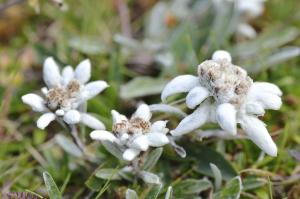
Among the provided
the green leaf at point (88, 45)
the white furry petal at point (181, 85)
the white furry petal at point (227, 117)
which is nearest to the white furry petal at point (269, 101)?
the white furry petal at point (227, 117)

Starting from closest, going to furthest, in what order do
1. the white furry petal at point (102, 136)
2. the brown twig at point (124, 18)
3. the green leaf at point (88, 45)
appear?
the white furry petal at point (102, 136)
the green leaf at point (88, 45)
the brown twig at point (124, 18)

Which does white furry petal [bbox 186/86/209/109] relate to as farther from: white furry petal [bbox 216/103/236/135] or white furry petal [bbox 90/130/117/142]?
white furry petal [bbox 90/130/117/142]

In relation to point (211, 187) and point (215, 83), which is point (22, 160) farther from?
point (215, 83)

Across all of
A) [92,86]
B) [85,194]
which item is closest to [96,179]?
[85,194]

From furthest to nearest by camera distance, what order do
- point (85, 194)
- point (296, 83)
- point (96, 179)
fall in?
point (296, 83), point (85, 194), point (96, 179)

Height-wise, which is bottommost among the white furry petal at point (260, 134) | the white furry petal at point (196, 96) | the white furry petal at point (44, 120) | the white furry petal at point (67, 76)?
the white furry petal at point (260, 134)

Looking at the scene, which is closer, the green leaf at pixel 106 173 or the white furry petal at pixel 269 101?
the white furry petal at pixel 269 101

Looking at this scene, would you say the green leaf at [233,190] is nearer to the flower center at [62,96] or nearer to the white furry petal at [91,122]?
the white furry petal at [91,122]
